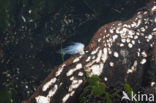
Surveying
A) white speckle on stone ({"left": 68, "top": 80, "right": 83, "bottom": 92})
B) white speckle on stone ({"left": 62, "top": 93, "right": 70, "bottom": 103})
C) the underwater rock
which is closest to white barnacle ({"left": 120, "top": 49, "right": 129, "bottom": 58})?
the underwater rock

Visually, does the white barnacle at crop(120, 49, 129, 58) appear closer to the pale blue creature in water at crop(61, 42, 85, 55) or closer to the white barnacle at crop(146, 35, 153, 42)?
the white barnacle at crop(146, 35, 153, 42)

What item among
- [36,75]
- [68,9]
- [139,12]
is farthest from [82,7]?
[36,75]

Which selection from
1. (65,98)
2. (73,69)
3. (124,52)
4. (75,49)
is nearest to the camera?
(65,98)

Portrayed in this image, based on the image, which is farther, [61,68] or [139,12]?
[139,12]

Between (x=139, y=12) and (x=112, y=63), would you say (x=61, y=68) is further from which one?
(x=139, y=12)

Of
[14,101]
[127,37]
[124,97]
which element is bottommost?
[14,101]

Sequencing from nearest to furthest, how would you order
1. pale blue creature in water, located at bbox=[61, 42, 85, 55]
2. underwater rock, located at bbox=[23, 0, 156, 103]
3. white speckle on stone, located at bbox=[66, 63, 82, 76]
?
underwater rock, located at bbox=[23, 0, 156, 103], white speckle on stone, located at bbox=[66, 63, 82, 76], pale blue creature in water, located at bbox=[61, 42, 85, 55]

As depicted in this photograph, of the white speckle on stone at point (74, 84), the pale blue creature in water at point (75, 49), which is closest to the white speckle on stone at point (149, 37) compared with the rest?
the pale blue creature in water at point (75, 49)

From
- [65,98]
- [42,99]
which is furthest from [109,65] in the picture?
[42,99]

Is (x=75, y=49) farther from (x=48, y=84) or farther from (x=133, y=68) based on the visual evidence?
(x=133, y=68)
